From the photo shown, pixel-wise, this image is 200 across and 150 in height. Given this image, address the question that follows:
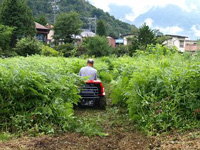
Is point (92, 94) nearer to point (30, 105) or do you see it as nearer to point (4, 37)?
point (30, 105)

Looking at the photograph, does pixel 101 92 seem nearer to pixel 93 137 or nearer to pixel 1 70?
pixel 93 137

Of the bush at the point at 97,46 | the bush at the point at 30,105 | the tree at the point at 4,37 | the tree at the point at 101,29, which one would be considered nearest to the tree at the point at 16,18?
the tree at the point at 4,37

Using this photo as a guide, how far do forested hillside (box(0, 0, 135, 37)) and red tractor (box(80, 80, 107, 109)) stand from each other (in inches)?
3254

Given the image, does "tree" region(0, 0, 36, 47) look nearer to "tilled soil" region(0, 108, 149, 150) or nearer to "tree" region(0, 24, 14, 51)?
"tree" region(0, 24, 14, 51)

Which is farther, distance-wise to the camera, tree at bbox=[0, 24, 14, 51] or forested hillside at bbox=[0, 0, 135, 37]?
forested hillside at bbox=[0, 0, 135, 37]

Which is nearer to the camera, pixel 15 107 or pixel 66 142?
pixel 66 142

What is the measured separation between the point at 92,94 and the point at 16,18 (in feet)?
118

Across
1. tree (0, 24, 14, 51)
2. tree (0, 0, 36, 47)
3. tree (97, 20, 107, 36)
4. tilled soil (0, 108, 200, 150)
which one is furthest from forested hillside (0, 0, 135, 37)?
tilled soil (0, 108, 200, 150)

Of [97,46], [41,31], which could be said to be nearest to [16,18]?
[97,46]

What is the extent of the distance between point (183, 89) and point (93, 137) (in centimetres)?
205

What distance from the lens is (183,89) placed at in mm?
5699

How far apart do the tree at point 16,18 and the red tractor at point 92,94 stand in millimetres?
34663

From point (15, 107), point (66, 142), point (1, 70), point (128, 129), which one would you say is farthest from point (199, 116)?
point (1, 70)

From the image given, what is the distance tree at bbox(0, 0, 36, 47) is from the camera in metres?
40.8
